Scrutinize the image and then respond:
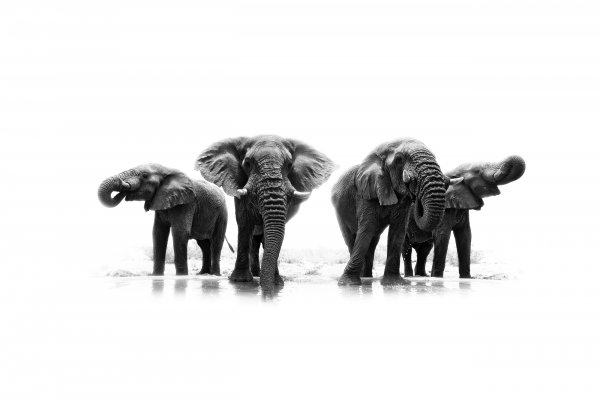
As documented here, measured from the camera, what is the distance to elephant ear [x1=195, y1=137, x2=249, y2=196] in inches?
421

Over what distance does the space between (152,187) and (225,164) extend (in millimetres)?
3617

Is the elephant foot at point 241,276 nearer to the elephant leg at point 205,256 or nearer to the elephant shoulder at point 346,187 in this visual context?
the elephant shoulder at point 346,187

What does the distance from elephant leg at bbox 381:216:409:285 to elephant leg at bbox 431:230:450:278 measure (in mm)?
3241

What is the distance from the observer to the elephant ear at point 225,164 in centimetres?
1069

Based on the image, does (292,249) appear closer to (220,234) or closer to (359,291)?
(220,234)

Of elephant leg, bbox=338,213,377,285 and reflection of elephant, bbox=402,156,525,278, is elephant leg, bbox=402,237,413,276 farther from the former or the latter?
elephant leg, bbox=338,213,377,285

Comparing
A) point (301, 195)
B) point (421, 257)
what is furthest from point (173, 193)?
point (421, 257)

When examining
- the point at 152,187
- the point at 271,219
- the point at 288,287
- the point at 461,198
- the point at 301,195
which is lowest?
the point at 288,287

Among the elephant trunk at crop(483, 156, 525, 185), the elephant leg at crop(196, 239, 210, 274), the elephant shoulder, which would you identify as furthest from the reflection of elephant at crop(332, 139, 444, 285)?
the elephant leg at crop(196, 239, 210, 274)

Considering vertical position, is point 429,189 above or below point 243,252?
above

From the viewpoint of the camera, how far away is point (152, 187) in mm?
13828

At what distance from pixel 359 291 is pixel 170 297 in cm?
291

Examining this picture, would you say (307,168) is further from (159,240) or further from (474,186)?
(159,240)

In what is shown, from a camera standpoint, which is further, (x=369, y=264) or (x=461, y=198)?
(x=461, y=198)
